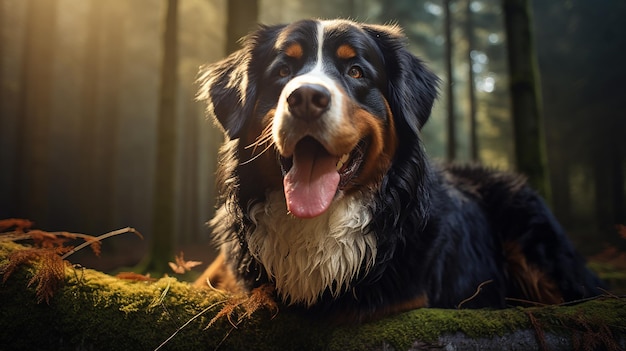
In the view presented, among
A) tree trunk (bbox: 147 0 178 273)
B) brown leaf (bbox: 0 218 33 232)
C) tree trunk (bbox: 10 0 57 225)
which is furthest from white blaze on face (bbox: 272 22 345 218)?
tree trunk (bbox: 10 0 57 225)

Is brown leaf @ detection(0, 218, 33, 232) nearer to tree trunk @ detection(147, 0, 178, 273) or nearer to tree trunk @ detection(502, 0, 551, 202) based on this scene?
tree trunk @ detection(147, 0, 178, 273)

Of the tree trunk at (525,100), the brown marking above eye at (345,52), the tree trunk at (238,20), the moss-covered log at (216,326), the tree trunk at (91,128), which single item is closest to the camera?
the moss-covered log at (216,326)

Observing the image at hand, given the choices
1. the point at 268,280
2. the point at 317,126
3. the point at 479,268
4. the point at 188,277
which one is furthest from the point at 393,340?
the point at 188,277

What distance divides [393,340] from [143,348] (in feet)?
3.85

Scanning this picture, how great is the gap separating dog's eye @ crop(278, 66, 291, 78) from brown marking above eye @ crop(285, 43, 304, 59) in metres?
0.08

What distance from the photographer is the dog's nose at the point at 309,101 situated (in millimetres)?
2135

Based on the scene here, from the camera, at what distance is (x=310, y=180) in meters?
2.39

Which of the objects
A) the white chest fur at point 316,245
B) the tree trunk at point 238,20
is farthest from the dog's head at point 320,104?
the tree trunk at point 238,20

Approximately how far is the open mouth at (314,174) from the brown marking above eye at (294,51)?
0.58 m

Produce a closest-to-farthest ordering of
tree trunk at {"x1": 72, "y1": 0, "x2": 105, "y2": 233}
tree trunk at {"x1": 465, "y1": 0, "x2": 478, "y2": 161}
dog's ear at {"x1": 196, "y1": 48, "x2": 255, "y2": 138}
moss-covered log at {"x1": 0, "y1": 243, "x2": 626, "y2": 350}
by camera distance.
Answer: moss-covered log at {"x1": 0, "y1": 243, "x2": 626, "y2": 350} → dog's ear at {"x1": 196, "y1": 48, "x2": 255, "y2": 138} → tree trunk at {"x1": 72, "y1": 0, "x2": 105, "y2": 233} → tree trunk at {"x1": 465, "y1": 0, "x2": 478, "y2": 161}

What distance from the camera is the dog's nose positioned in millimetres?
2135

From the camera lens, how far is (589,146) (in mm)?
13398

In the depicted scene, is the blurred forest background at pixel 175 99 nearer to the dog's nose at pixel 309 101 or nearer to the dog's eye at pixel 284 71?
the dog's eye at pixel 284 71

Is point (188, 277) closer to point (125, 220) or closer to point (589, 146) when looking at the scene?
point (589, 146)
